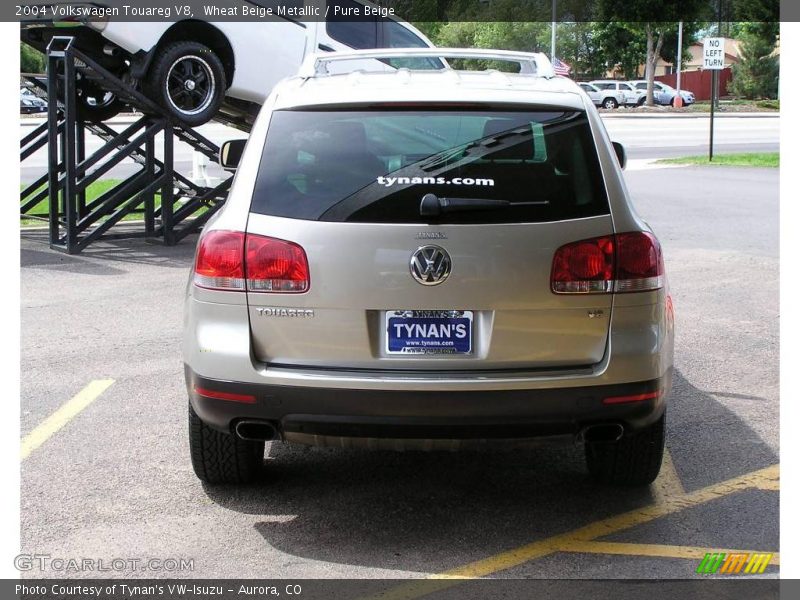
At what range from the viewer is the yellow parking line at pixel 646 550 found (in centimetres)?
430

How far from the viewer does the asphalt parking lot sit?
4.29m

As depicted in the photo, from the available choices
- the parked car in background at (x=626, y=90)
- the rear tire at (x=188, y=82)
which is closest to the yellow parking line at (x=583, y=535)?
the rear tire at (x=188, y=82)

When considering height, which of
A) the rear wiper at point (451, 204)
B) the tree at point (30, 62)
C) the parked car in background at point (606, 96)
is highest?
the tree at point (30, 62)

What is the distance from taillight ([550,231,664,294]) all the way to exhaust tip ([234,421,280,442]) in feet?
4.08

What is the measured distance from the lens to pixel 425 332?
420 centimetres

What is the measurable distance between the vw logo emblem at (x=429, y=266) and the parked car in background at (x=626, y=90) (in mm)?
→ 57963

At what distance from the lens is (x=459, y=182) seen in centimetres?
430

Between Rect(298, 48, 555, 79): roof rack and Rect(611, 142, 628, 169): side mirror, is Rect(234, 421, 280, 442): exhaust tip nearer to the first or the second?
Rect(298, 48, 555, 79): roof rack

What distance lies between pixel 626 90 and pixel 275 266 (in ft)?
194

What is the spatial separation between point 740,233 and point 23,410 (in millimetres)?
9912

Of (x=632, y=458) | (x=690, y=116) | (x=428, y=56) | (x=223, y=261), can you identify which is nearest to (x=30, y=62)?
(x=690, y=116)

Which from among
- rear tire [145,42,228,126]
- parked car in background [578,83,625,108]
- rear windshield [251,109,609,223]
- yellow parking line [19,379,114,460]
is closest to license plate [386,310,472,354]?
rear windshield [251,109,609,223]

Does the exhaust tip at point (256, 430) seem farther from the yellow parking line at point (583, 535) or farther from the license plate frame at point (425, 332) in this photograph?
the yellow parking line at point (583, 535)
